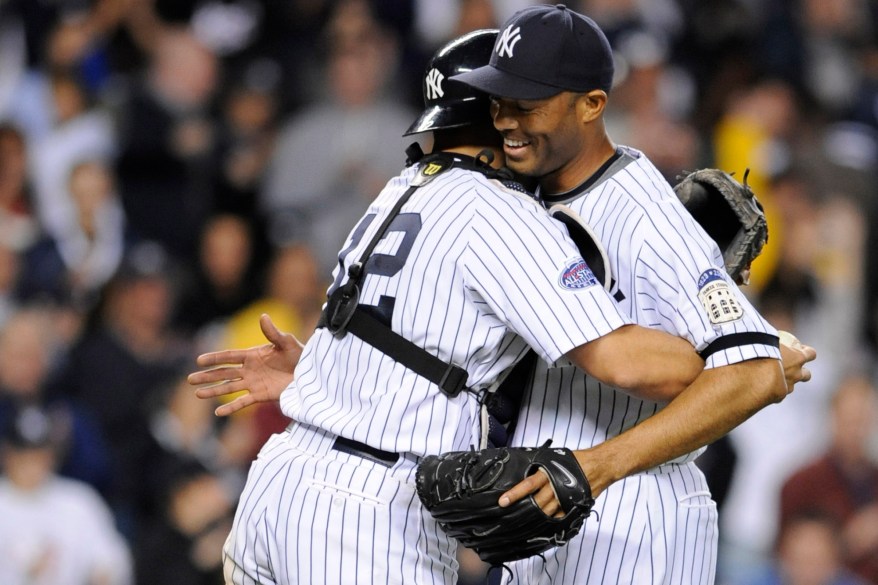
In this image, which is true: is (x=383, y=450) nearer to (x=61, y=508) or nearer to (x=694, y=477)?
(x=694, y=477)

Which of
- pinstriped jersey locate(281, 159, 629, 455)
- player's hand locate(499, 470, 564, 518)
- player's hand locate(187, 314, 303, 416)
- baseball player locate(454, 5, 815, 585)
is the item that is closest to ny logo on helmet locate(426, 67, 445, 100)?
baseball player locate(454, 5, 815, 585)

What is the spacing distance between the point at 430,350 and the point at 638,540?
72cm

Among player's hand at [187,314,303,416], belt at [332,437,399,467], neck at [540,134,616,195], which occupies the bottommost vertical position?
player's hand at [187,314,303,416]

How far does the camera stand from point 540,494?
10.4 ft

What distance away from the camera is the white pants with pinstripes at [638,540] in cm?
356

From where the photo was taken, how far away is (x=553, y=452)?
3232mm

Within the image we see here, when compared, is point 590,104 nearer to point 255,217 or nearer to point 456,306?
point 456,306

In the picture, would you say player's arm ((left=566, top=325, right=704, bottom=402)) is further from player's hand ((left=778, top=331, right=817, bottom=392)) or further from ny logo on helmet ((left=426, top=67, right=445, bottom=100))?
ny logo on helmet ((left=426, top=67, right=445, bottom=100))

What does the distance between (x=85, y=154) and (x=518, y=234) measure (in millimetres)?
5437

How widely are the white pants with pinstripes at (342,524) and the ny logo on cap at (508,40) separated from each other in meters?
1.01

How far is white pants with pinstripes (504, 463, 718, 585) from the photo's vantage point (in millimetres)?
3562

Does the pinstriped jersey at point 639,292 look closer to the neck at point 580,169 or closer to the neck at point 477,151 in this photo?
the neck at point 580,169

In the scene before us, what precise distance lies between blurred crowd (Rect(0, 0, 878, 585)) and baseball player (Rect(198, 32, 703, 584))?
333 cm

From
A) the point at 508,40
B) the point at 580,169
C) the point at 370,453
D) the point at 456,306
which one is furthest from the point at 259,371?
the point at 508,40
